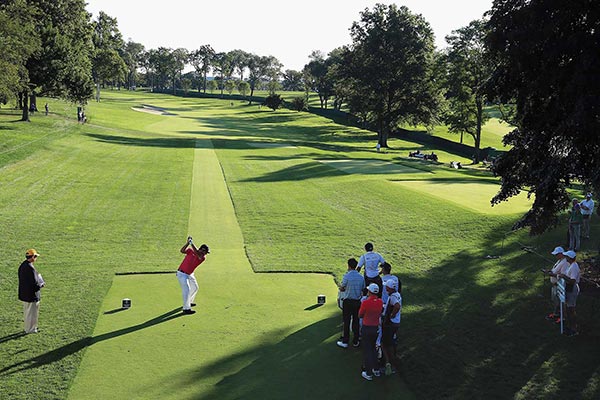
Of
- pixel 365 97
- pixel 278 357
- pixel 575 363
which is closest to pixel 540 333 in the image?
pixel 575 363

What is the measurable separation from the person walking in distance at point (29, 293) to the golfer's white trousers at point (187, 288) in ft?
10.2

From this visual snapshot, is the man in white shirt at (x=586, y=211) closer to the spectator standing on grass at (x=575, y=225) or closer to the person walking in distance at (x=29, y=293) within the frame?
the spectator standing on grass at (x=575, y=225)

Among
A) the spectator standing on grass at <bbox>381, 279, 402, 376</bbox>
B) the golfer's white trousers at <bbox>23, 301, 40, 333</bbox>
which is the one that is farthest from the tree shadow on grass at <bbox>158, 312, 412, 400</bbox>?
the golfer's white trousers at <bbox>23, 301, 40, 333</bbox>

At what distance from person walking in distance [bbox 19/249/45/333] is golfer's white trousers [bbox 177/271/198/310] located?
3.11 meters

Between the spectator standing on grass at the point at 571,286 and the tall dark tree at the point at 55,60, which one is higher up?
the tall dark tree at the point at 55,60

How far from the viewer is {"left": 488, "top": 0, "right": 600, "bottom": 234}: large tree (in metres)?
11.5

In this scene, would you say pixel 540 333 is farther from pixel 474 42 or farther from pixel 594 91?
pixel 474 42

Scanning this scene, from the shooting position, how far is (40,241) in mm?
18859

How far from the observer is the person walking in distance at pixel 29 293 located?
11211 millimetres

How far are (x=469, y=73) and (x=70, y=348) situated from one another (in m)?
63.3

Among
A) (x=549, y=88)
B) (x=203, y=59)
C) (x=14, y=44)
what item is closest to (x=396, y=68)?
(x=14, y=44)

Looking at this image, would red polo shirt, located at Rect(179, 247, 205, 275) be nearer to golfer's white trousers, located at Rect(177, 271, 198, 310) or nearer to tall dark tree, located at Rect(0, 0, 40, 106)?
golfer's white trousers, located at Rect(177, 271, 198, 310)

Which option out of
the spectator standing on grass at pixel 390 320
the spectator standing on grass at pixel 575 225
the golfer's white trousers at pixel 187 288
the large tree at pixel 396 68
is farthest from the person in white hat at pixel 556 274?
the large tree at pixel 396 68

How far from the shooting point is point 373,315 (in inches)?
377
